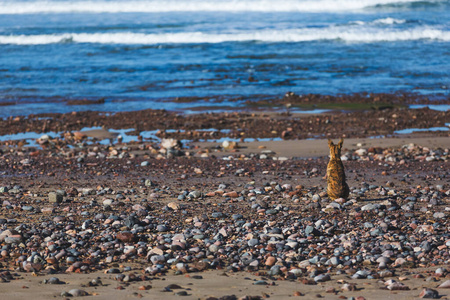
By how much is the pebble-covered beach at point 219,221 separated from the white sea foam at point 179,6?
4650 cm

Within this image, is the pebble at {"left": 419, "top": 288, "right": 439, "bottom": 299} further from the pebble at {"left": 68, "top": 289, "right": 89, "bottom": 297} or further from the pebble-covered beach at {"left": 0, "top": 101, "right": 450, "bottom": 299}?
the pebble at {"left": 68, "top": 289, "right": 89, "bottom": 297}

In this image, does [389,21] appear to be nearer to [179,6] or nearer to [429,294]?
[179,6]

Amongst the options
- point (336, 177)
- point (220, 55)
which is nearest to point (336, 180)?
point (336, 177)

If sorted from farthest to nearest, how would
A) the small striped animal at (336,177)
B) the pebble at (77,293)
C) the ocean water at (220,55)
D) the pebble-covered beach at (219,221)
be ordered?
the ocean water at (220,55)
the small striped animal at (336,177)
the pebble-covered beach at (219,221)
the pebble at (77,293)

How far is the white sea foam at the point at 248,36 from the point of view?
35.7 metres

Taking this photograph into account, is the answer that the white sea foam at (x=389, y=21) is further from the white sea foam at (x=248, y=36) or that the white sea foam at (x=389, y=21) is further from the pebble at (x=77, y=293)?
the pebble at (x=77, y=293)

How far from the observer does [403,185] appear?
8.94 m

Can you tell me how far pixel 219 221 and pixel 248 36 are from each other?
3073 cm

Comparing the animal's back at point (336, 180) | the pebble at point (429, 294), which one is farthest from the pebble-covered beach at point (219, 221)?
the animal's back at point (336, 180)

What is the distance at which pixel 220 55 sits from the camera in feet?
95.0

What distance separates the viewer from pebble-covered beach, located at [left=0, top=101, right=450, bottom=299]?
494 centimetres

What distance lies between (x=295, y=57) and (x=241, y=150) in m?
16.4

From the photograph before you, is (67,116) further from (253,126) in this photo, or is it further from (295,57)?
(295,57)

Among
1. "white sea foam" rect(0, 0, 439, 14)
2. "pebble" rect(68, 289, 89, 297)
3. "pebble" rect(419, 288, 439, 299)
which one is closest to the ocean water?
"white sea foam" rect(0, 0, 439, 14)
